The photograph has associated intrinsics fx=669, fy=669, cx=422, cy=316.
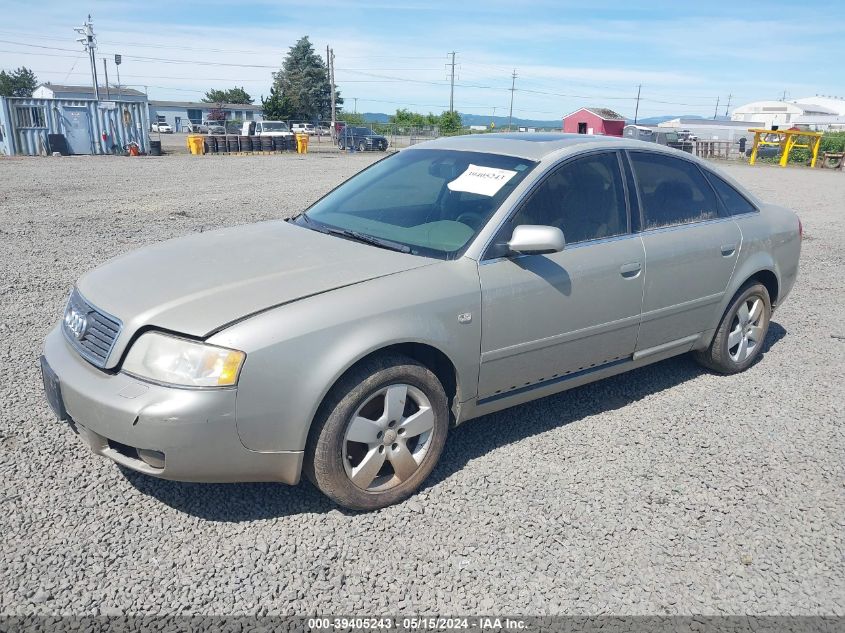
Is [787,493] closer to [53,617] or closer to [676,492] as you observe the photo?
[676,492]

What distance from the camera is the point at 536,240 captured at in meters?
3.27

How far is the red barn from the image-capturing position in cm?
5091

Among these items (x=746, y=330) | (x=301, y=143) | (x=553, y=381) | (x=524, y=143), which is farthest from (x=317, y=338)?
(x=301, y=143)

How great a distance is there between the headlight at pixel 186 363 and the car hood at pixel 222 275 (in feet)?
0.23

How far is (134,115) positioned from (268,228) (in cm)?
2994

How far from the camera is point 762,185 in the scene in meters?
22.0

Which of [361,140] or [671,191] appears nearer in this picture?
[671,191]

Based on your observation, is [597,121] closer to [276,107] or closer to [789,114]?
[276,107]

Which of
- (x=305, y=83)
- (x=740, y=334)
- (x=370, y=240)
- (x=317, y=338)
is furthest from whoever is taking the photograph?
(x=305, y=83)

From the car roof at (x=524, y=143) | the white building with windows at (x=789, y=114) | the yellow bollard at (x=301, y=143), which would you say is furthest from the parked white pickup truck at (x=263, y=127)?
the white building with windows at (x=789, y=114)

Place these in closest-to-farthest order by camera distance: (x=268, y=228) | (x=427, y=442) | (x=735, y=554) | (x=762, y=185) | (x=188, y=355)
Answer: (x=188, y=355) < (x=735, y=554) < (x=427, y=442) < (x=268, y=228) < (x=762, y=185)

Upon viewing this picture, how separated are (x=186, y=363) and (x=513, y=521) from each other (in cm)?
162

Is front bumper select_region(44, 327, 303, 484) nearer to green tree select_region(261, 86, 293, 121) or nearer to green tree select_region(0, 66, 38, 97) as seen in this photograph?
green tree select_region(261, 86, 293, 121)

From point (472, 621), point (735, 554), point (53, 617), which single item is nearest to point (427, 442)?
point (472, 621)
